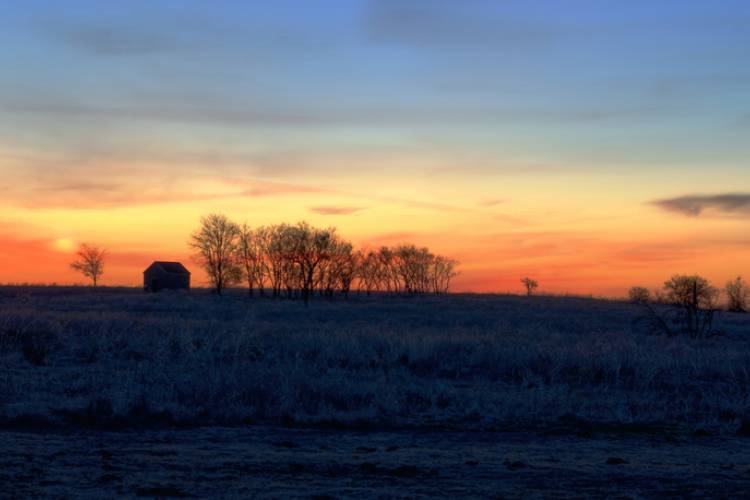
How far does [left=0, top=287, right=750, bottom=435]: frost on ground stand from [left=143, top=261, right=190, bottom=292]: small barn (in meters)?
84.0

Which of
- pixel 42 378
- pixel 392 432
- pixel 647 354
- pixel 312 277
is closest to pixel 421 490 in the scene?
pixel 392 432

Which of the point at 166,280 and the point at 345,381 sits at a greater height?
the point at 166,280

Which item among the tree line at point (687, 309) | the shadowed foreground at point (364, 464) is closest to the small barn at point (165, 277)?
the tree line at point (687, 309)

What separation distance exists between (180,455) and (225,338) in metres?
12.6

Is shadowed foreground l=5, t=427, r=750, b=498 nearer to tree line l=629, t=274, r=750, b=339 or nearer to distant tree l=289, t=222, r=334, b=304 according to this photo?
tree line l=629, t=274, r=750, b=339

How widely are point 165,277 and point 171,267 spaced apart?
319cm

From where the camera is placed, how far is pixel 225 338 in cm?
2283

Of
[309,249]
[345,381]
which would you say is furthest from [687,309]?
[309,249]

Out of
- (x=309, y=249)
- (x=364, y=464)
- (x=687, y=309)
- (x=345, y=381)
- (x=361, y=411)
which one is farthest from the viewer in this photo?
(x=309, y=249)

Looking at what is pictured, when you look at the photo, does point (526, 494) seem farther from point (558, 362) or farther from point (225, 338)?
point (225, 338)

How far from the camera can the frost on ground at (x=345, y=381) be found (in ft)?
44.9

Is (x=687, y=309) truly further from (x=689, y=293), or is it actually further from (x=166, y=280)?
(x=166, y=280)

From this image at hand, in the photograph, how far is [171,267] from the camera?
113 meters

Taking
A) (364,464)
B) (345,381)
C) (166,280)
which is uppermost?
(166,280)
